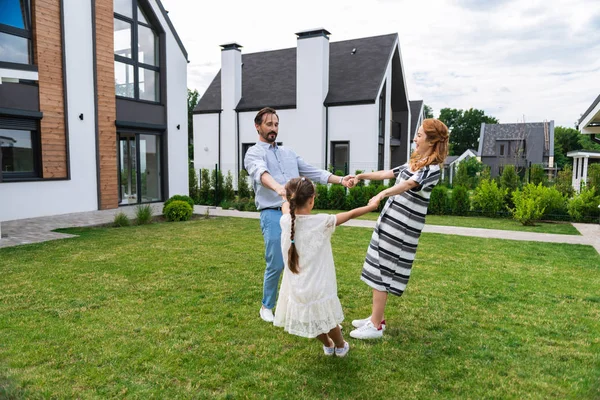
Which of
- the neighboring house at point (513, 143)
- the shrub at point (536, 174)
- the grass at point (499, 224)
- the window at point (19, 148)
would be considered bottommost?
the grass at point (499, 224)

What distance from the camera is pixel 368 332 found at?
359 centimetres

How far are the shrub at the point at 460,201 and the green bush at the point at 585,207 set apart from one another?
8.78 ft

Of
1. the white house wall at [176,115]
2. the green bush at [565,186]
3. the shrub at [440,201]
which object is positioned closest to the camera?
the shrub at [440,201]

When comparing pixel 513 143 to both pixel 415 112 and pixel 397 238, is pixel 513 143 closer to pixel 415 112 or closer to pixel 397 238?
pixel 415 112

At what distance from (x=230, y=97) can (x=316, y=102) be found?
4.82 metres

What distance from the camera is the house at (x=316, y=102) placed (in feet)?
61.7

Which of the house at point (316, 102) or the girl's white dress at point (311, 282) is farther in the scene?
the house at point (316, 102)

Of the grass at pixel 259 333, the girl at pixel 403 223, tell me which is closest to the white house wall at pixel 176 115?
the grass at pixel 259 333

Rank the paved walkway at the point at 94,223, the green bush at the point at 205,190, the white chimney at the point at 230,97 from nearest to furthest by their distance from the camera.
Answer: the paved walkway at the point at 94,223 < the green bush at the point at 205,190 < the white chimney at the point at 230,97

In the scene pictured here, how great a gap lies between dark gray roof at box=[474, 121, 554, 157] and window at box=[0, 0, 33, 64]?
4248 cm

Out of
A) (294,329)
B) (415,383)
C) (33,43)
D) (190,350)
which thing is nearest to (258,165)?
(294,329)

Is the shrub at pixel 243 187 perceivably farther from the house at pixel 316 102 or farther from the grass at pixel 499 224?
the grass at pixel 499 224

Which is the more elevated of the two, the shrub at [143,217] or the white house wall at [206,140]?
the white house wall at [206,140]

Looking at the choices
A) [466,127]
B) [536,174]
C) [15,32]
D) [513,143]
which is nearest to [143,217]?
[15,32]
